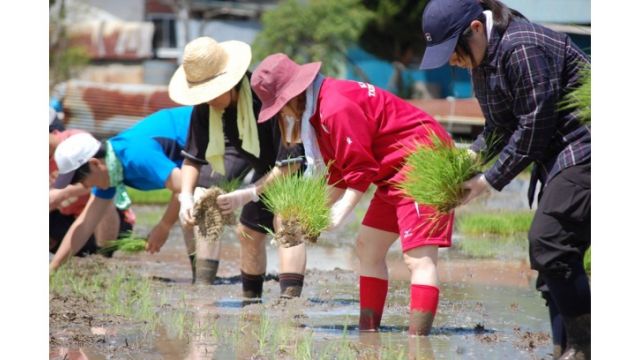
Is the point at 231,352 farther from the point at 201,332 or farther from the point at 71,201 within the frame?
the point at 71,201

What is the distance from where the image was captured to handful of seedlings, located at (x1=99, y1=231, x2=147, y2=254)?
8.43 m

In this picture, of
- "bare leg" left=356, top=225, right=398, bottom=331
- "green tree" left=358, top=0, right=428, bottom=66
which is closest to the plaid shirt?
"bare leg" left=356, top=225, right=398, bottom=331

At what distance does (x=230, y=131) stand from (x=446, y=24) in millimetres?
2133

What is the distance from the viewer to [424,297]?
5.36m

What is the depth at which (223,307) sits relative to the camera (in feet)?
21.7

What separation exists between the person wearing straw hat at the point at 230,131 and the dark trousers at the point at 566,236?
6.46ft

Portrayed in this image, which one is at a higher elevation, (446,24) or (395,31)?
(446,24)

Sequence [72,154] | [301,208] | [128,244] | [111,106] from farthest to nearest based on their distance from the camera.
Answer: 1. [111,106]
2. [128,244]
3. [72,154]
4. [301,208]

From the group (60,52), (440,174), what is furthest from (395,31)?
(440,174)

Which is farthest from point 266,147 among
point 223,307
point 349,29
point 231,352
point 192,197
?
point 349,29

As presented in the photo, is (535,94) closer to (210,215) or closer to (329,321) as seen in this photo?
(329,321)

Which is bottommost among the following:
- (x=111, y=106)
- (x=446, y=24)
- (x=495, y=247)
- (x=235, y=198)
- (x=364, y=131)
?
(x=111, y=106)
